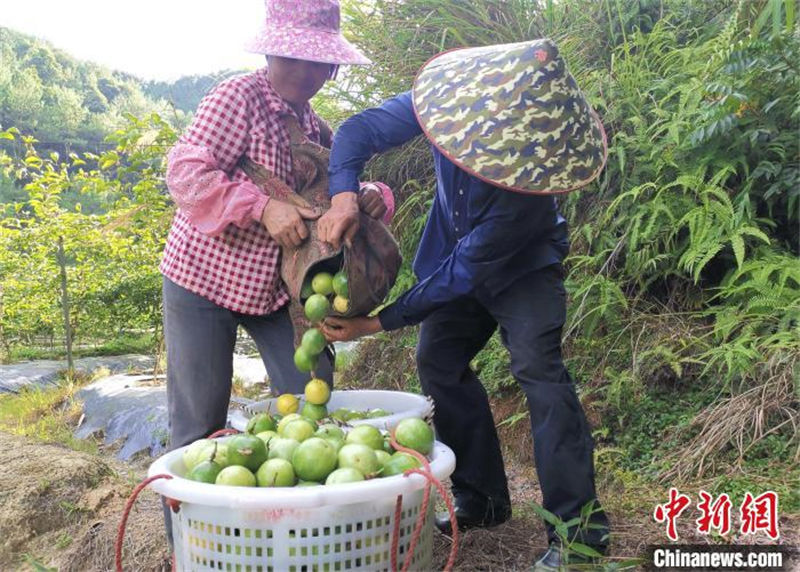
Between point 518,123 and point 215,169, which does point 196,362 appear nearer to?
point 215,169

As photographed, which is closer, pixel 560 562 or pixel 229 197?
pixel 560 562

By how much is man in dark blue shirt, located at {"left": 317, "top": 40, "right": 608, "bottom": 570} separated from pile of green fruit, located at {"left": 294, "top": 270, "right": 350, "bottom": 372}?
0.05 metres

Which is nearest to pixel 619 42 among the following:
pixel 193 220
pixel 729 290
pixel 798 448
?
pixel 729 290

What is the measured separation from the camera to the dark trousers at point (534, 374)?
229cm

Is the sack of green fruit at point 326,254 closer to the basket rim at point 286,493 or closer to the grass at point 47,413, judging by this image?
the basket rim at point 286,493

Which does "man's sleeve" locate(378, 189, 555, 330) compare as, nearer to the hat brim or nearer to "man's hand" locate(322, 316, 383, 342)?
"man's hand" locate(322, 316, 383, 342)

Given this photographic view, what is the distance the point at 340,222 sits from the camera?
7.54 ft

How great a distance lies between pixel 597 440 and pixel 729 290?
3.22 feet

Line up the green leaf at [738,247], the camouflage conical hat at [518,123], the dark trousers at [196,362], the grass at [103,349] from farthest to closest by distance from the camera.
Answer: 1. the grass at [103,349]
2. the green leaf at [738,247]
3. the dark trousers at [196,362]
4. the camouflage conical hat at [518,123]

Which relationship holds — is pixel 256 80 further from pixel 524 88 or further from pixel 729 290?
→ pixel 729 290

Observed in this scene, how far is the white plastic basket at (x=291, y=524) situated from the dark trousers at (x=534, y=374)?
688mm

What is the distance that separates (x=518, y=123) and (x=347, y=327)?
2.87 ft
